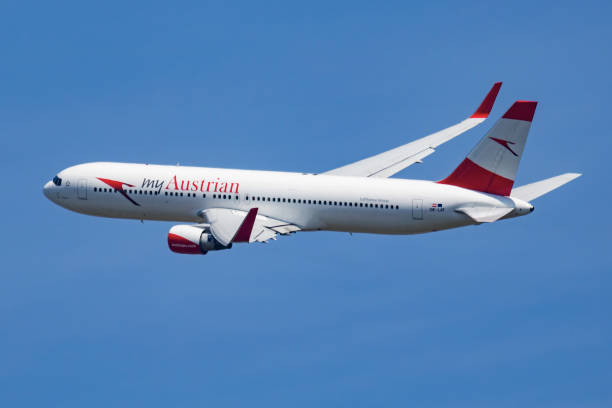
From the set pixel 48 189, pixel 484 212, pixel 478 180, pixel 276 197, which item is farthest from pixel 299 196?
pixel 48 189

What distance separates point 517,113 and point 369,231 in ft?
43.7

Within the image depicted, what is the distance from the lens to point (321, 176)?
86.9 meters

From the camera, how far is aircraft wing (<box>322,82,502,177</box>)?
92.5 m

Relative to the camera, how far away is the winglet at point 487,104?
97.0m

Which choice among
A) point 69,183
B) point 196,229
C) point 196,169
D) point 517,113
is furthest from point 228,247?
point 517,113

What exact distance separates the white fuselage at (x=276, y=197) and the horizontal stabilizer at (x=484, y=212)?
343 mm

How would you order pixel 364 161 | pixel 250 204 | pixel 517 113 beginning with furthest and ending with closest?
pixel 364 161 → pixel 250 204 → pixel 517 113

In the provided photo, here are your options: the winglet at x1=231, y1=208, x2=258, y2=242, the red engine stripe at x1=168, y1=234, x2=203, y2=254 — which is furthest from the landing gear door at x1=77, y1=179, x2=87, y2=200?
the winglet at x1=231, y1=208, x2=258, y2=242

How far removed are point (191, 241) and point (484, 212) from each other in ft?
64.8

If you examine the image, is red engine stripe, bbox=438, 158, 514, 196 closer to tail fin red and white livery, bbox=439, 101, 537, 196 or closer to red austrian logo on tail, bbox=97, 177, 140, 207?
tail fin red and white livery, bbox=439, 101, 537, 196

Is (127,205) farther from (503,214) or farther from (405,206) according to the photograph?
(503,214)

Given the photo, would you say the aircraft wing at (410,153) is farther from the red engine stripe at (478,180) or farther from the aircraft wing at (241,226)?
the aircraft wing at (241,226)

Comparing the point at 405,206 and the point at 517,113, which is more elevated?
the point at 517,113

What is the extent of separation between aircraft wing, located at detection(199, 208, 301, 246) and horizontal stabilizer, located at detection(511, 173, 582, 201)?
15422 mm
